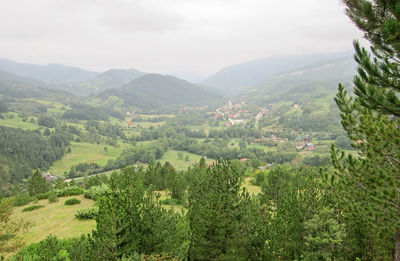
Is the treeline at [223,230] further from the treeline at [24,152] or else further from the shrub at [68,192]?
the treeline at [24,152]

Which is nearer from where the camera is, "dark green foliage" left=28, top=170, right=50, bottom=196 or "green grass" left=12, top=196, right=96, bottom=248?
"green grass" left=12, top=196, right=96, bottom=248

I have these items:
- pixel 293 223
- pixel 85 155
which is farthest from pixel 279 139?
pixel 293 223

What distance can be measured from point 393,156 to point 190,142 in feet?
450

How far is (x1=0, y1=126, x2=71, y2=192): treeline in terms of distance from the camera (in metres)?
95.2

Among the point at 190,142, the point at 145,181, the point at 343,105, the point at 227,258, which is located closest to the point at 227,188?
the point at 227,258

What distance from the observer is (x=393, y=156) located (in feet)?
25.9

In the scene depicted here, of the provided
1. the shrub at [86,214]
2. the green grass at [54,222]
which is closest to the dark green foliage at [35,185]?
the green grass at [54,222]

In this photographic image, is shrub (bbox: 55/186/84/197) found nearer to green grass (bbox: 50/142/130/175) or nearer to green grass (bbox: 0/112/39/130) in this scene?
green grass (bbox: 50/142/130/175)

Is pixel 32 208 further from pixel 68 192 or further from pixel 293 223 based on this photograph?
pixel 293 223

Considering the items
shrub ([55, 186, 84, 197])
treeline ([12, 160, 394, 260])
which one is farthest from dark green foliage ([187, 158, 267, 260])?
shrub ([55, 186, 84, 197])

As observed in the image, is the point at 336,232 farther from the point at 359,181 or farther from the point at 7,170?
the point at 7,170

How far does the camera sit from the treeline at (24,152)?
313 ft

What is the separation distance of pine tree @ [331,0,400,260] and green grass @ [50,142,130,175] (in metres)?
118

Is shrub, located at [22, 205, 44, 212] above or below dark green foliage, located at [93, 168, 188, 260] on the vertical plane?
below
